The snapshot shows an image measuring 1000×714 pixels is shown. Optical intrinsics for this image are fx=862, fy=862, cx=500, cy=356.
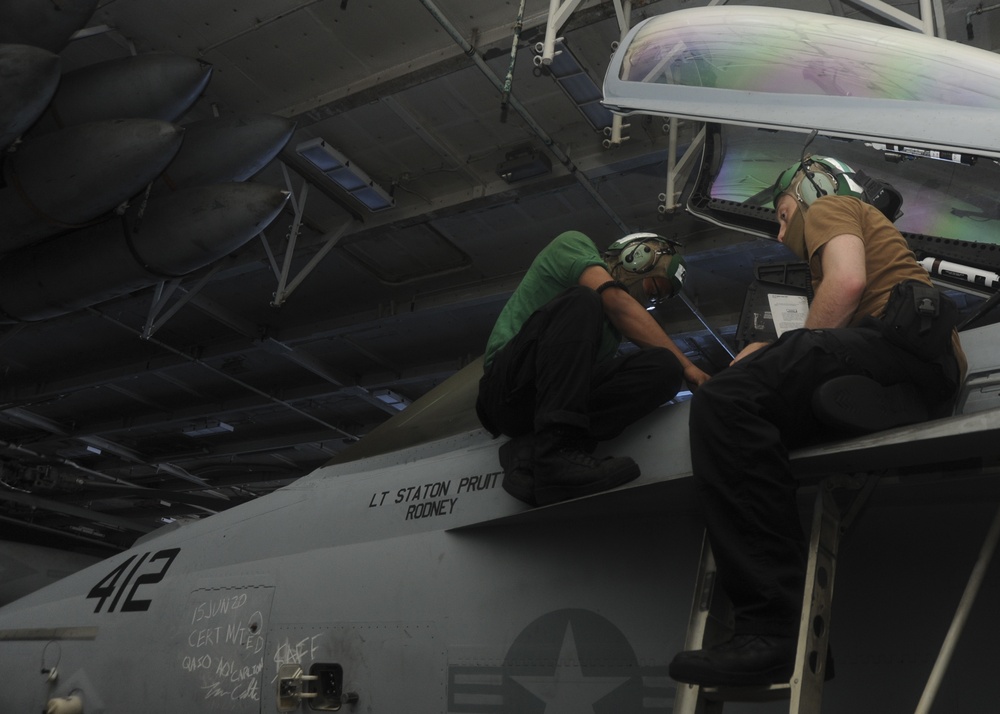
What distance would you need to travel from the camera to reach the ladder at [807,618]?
6.45 feet

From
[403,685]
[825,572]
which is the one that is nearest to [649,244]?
[825,572]

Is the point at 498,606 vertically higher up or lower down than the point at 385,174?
lower down

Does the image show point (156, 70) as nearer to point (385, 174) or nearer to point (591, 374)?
point (385, 174)

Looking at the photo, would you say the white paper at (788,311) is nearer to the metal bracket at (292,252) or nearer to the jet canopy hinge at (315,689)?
the jet canopy hinge at (315,689)

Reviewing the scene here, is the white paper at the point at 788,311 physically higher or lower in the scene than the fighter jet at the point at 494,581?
higher

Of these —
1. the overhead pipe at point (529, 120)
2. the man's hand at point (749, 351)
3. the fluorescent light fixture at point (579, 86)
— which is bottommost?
the man's hand at point (749, 351)

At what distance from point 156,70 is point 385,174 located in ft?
9.65

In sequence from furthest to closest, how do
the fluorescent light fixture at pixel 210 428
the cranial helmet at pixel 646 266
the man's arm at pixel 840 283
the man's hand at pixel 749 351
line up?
1. the fluorescent light fixture at pixel 210 428
2. the cranial helmet at pixel 646 266
3. the man's hand at pixel 749 351
4. the man's arm at pixel 840 283

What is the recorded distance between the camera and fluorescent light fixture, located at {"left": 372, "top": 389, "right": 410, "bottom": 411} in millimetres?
15258

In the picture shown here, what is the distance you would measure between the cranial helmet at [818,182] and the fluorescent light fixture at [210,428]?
53.1 feet

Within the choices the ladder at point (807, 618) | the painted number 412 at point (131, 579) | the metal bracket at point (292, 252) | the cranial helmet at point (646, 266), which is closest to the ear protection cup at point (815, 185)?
the cranial helmet at point (646, 266)

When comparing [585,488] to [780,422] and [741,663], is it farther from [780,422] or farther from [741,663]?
[741,663]

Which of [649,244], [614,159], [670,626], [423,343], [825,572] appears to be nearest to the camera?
[825,572]

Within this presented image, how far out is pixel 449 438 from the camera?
3.67 m
